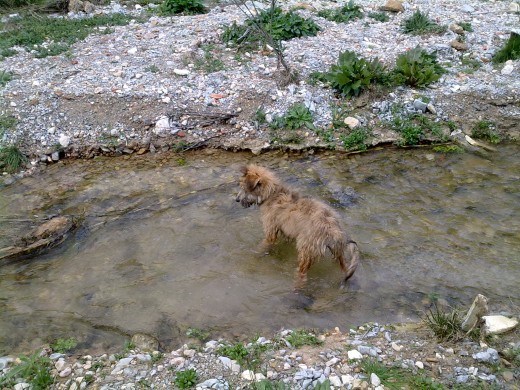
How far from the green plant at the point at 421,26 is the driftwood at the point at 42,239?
973 centimetres

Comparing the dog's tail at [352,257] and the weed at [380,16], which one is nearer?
the dog's tail at [352,257]

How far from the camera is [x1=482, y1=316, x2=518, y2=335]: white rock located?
17.4 ft

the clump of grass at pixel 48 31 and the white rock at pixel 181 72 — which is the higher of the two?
→ the clump of grass at pixel 48 31

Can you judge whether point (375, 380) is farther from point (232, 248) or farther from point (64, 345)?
point (64, 345)

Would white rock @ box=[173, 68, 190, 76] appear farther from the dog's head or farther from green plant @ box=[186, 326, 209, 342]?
green plant @ box=[186, 326, 209, 342]

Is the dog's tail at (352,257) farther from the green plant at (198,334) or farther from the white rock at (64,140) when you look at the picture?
the white rock at (64,140)

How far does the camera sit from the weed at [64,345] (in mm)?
5748

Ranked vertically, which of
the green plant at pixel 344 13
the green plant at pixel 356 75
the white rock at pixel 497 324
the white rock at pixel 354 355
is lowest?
the white rock at pixel 354 355

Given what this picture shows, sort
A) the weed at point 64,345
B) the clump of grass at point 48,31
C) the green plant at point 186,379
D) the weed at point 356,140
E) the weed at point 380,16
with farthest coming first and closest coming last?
1. the weed at point 380,16
2. the clump of grass at point 48,31
3. the weed at point 356,140
4. the weed at point 64,345
5. the green plant at point 186,379

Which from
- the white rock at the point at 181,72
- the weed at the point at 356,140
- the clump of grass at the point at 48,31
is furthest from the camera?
the clump of grass at the point at 48,31

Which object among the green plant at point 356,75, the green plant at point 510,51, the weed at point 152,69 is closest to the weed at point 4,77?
the weed at point 152,69

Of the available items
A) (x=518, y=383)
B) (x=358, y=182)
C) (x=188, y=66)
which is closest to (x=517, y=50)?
(x=358, y=182)

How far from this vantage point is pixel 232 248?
7508 millimetres

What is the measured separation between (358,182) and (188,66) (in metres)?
5.27
